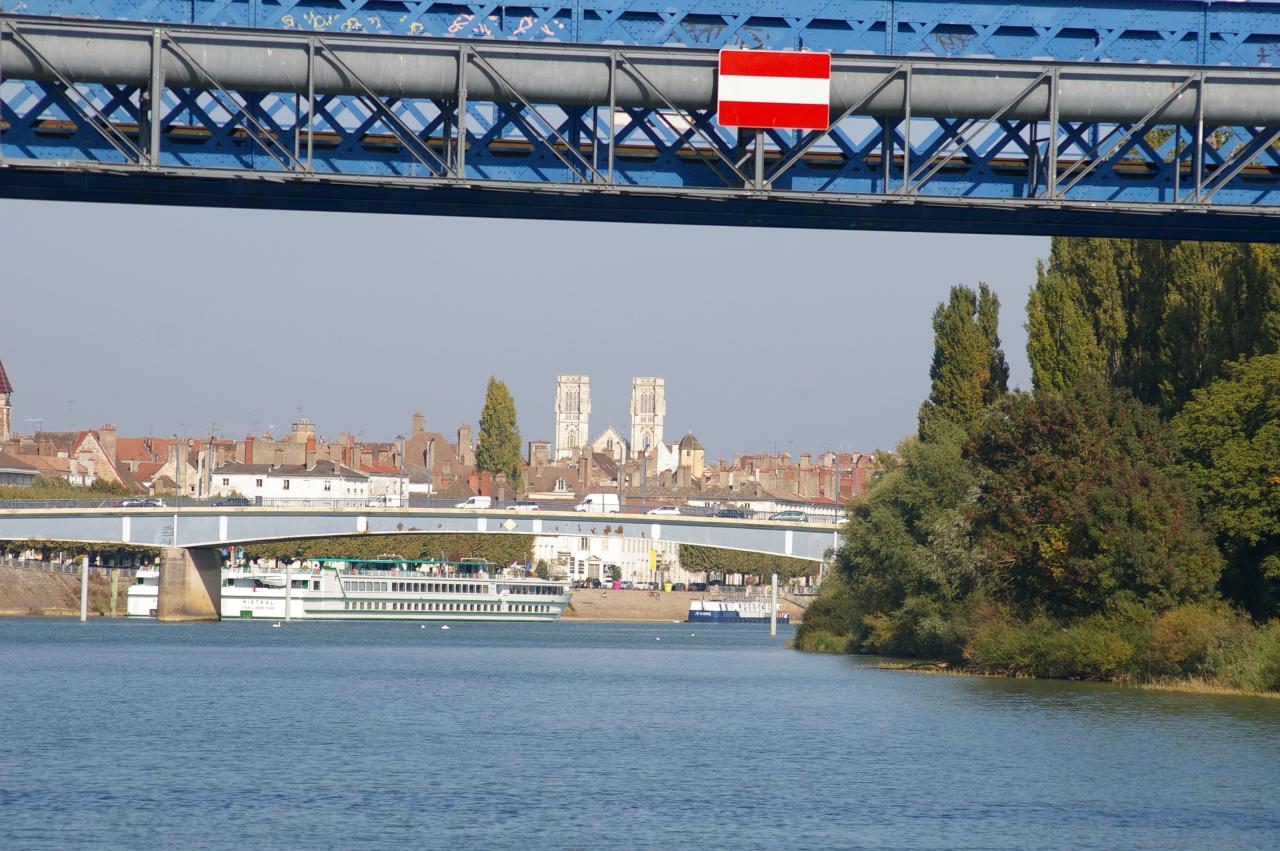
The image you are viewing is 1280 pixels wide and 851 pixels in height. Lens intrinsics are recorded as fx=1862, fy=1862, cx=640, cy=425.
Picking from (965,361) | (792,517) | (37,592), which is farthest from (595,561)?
(965,361)

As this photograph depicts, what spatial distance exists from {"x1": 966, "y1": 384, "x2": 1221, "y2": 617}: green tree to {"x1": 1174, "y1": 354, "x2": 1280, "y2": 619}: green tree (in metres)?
0.78

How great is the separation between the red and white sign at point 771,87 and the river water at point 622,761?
38.5ft

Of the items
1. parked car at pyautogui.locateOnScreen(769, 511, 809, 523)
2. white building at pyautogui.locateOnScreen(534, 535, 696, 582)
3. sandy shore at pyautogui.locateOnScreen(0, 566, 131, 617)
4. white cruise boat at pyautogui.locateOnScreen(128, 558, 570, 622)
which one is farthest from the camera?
white building at pyautogui.locateOnScreen(534, 535, 696, 582)

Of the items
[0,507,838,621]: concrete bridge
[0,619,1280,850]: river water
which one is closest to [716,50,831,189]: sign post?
[0,619,1280,850]: river water

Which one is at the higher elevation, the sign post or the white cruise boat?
the sign post

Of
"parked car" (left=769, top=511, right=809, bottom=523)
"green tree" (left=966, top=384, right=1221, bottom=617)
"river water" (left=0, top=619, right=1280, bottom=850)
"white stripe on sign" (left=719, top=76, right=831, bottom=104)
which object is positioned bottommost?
"river water" (left=0, top=619, right=1280, bottom=850)

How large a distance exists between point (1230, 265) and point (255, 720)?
29.0 metres

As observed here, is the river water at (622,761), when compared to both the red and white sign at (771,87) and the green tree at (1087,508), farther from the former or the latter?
the red and white sign at (771,87)

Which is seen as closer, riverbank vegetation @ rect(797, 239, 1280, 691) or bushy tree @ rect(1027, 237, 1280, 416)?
riverbank vegetation @ rect(797, 239, 1280, 691)

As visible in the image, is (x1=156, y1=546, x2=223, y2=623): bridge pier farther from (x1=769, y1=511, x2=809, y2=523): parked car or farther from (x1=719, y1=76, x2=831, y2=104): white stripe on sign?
(x1=719, y1=76, x2=831, y2=104): white stripe on sign

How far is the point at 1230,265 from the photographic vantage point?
51688mm

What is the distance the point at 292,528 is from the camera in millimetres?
116250

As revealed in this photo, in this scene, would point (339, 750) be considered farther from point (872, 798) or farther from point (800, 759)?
point (872, 798)

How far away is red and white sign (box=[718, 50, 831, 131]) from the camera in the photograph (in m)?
31.8
